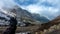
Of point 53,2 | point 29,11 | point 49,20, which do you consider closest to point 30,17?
point 29,11

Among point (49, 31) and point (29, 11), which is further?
point (29, 11)

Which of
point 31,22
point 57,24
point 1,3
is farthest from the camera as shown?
point 1,3

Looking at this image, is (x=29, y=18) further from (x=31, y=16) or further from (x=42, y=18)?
(x=42, y=18)

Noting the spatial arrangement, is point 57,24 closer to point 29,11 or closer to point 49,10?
point 49,10

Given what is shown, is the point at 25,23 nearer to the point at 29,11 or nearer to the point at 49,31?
the point at 29,11

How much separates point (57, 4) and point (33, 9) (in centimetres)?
116

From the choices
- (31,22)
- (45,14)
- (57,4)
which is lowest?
(31,22)

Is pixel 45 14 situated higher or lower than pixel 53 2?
lower

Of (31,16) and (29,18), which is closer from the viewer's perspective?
(29,18)

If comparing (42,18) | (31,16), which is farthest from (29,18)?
(42,18)

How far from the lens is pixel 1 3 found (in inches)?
264

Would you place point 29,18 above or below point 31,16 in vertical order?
below

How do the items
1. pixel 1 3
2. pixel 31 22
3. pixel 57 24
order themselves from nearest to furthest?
1. pixel 57 24
2. pixel 31 22
3. pixel 1 3

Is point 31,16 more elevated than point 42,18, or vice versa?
point 31,16
